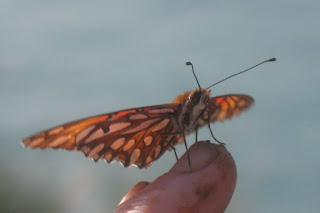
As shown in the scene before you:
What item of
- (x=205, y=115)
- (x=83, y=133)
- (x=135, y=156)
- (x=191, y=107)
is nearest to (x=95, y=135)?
(x=83, y=133)

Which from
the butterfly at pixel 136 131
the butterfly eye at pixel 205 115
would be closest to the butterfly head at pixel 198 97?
the butterfly at pixel 136 131

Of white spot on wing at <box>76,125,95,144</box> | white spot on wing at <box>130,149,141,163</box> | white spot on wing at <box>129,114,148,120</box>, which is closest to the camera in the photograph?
white spot on wing at <box>76,125,95,144</box>

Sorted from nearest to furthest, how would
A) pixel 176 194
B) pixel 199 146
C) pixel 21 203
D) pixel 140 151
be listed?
pixel 176 194 → pixel 199 146 → pixel 140 151 → pixel 21 203

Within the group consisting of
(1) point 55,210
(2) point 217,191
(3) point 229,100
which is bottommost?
(1) point 55,210

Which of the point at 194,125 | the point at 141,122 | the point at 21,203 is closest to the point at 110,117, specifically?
the point at 141,122

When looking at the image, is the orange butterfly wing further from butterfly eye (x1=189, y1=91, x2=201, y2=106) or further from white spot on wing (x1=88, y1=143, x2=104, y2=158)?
butterfly eye (x1=189, y1=91, x2=201, y2=106)

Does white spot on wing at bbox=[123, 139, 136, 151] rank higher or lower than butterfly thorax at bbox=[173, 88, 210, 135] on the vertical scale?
lower

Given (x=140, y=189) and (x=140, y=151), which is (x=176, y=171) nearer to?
(x=140, y=189)

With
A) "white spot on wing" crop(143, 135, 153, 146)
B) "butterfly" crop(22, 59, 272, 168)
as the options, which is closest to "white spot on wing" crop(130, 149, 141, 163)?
"butterfly" crop(22, 59, 272, 168)
